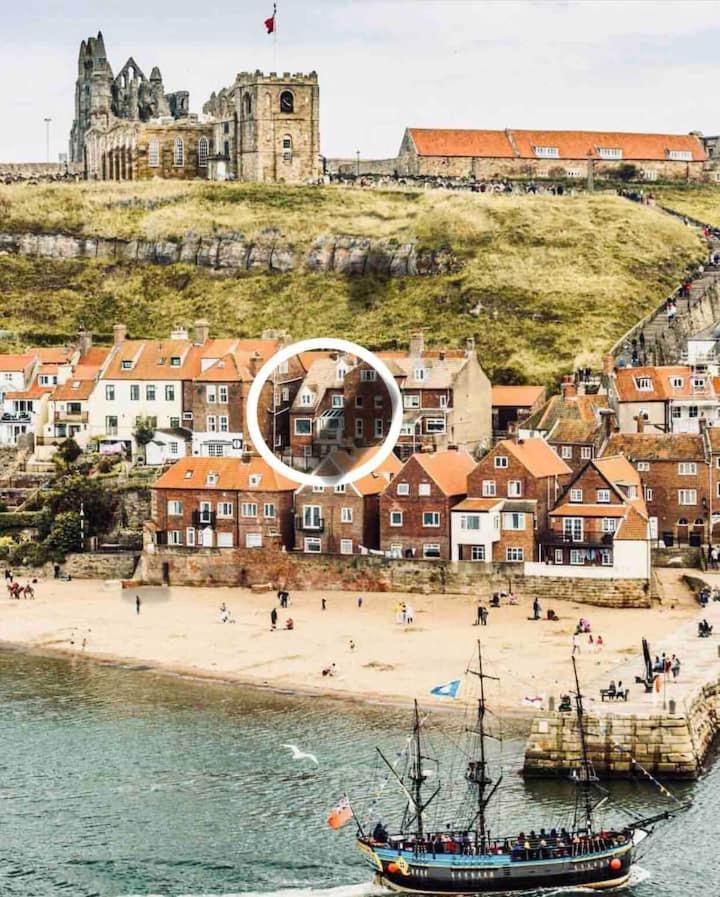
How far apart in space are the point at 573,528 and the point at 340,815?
3718 centimetres

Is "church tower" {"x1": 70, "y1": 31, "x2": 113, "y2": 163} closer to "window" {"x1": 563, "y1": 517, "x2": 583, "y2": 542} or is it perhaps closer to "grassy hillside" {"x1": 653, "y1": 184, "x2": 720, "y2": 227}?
"grassy hillside" {"x1": 653, "y1": 184, "x2": 720, "y2": 227}

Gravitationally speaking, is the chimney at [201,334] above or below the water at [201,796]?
above

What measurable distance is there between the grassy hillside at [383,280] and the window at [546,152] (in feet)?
44.2

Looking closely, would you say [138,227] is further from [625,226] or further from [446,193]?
[625,226]

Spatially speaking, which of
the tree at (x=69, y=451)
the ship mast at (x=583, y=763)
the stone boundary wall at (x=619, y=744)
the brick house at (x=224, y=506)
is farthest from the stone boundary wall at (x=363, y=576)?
the ship mast at (x=583, y=763)

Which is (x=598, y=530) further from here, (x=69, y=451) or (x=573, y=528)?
(x=69, y=451)

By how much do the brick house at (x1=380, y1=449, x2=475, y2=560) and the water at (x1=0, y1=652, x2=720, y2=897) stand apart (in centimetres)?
1997

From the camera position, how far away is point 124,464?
111 meters

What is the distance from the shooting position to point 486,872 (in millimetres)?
55625

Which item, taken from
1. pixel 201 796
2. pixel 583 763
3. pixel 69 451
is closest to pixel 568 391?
pixel 69 451

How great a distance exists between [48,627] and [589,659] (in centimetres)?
2481

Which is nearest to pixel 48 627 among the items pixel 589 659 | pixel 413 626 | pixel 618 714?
pixel 413 626

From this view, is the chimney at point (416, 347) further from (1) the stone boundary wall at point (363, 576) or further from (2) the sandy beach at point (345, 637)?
(2) the sandy beach at point (345, 637)

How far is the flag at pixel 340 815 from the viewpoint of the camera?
189 ft
